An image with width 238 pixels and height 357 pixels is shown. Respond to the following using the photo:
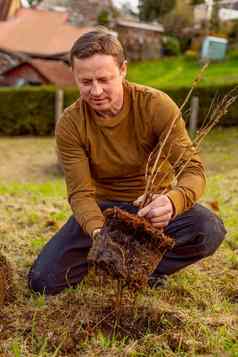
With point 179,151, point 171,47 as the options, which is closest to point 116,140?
point 179,151

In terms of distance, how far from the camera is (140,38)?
29859 mm

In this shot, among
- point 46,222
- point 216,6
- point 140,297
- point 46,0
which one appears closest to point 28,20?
point 46,0

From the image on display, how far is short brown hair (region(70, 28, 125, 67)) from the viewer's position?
284 centimetres

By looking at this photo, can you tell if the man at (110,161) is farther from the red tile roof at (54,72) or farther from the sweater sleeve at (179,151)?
the red tile roof at (54,72)

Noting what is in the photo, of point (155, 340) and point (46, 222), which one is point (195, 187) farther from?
point (46, 222)

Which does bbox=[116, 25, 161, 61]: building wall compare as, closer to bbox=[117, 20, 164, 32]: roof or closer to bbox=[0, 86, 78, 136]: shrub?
bbox=[117, 20, 164, 32]: roof

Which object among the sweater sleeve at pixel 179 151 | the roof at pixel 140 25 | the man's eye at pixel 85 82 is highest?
the man's eye at pixel 85 82

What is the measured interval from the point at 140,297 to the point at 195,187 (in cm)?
70

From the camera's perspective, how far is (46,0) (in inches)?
1324

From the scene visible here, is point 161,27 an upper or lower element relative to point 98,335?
lower

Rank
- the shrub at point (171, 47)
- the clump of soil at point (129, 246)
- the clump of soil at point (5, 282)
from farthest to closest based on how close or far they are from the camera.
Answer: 1. the shrub at point (171, 47)
2. the clump of soil at point (5, 282)
3. the clump of soil at point (129, 246)

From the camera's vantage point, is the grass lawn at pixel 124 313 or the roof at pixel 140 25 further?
the roof at pixel 140 25

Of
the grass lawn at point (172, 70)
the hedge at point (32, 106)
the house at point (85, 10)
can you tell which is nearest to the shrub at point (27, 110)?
the hedge at point (32, 106)

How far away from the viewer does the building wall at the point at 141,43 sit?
95.9 ft
